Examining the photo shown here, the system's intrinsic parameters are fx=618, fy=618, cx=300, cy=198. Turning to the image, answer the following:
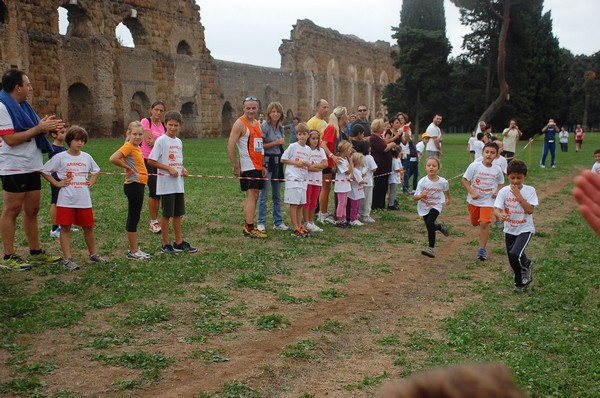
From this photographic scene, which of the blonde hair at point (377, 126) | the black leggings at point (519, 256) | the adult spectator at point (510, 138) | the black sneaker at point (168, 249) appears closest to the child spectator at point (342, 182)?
the blonde hair at point (377, 126)

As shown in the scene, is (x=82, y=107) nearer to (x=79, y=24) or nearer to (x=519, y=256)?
(x=79, y=24)

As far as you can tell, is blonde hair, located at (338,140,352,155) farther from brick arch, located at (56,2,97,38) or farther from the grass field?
brick arch, located at (56,2,97,38)

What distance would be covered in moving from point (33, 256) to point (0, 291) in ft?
3.76

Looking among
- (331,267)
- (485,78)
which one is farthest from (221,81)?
(331,267)

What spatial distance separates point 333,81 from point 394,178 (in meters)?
37.0

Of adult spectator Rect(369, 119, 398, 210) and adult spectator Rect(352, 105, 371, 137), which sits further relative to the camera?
adult spectator Rect(369, 119, 398, 210)

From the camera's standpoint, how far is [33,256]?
22.9 feet

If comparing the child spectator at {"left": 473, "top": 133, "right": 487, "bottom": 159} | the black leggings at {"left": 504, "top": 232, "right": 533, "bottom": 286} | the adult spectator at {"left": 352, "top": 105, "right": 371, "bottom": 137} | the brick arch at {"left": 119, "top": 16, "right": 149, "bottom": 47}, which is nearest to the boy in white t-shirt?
the black leggings at {"left": 504, "top": 232, "right": 533, "bottom": 286}

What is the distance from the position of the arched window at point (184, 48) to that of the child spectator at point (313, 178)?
24.6 metres

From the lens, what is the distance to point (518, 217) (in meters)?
6.71

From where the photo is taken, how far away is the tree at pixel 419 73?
39.7m

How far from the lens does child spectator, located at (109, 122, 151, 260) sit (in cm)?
734

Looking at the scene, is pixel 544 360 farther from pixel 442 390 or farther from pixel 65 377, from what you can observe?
pixel 442 390

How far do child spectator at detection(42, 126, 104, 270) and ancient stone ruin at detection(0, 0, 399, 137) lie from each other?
697 inches
